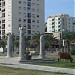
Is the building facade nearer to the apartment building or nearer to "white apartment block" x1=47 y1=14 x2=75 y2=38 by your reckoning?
"white apartment block" x1=47 y1=14 x2=75 y2=38

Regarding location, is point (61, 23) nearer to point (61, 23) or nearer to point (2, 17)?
point (61, 23)

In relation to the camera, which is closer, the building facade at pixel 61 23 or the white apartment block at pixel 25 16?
the white apartment block at pixel 25 16

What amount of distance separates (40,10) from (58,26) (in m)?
27.0

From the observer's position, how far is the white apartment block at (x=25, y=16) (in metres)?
131

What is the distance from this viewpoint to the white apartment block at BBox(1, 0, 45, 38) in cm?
13062

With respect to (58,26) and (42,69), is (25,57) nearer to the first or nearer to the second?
(42,69)

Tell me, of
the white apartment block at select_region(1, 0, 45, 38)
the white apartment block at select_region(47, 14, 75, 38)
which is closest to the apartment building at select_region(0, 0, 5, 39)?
the white apartment block at select_region(1, 0, 45, 38)

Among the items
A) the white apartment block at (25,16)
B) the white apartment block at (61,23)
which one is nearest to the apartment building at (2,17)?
the white apartment block at (25,16)

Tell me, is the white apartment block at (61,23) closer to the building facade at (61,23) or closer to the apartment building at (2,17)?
the building facade at (61,23)

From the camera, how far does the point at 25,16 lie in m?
134

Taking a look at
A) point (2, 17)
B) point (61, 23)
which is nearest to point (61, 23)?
point (61, 23)

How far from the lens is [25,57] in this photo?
31.6m

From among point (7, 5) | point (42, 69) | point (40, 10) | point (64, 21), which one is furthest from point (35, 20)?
point (42, 69)

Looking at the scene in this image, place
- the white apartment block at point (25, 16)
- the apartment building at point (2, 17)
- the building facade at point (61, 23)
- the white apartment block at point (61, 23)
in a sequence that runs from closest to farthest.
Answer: the white apartment block at point (25, 16) → the apartment building at point (2, 17) → the white apartment block at point (61, 23) → the building facade at point (61, 23)
